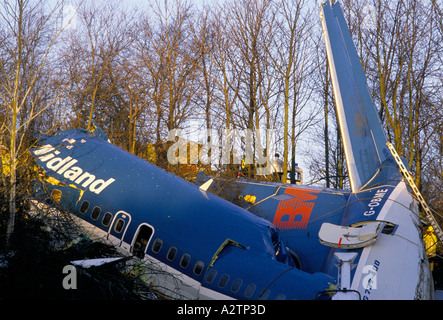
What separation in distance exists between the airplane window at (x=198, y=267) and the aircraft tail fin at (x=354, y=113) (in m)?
7.00

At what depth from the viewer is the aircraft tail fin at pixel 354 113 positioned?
621 inches

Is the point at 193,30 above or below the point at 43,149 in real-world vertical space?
above

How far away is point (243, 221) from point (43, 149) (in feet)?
21.4

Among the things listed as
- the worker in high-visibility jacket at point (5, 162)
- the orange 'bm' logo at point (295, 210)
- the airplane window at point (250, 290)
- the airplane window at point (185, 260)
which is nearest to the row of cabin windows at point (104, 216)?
the worker in high-visibility jacket at point (5, 162)

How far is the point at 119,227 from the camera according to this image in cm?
1116

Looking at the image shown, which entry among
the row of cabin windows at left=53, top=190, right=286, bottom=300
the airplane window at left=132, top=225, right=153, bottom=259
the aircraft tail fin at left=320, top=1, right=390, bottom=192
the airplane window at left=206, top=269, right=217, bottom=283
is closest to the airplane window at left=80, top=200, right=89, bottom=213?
the row of cabin windows at left=53, top=190, right=286, bottom=300

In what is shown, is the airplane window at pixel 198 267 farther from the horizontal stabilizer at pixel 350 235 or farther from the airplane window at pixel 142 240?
the horizontal stabilizer at pixel 350 235

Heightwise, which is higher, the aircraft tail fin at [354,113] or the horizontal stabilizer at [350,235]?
the aircraft tail fin at [354,113]

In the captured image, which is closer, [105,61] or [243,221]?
[243,221]

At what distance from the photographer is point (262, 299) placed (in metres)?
8.59

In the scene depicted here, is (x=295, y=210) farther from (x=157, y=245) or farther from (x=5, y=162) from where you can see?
(x=5, y=162)

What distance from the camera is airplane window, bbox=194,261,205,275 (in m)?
9.74
